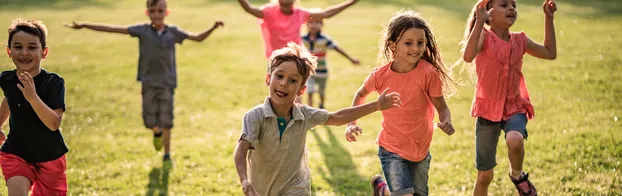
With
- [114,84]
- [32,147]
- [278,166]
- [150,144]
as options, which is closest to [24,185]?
[32,147]

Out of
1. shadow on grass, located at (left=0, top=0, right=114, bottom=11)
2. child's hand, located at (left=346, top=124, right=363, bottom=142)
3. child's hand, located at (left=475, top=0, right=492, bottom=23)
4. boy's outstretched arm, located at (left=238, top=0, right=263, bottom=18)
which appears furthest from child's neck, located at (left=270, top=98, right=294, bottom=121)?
shadow on grass, located at (left=0, top=0, right=114, bottom=11)

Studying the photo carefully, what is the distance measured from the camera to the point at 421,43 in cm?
589

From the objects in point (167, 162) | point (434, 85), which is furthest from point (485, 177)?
point (167, 162)

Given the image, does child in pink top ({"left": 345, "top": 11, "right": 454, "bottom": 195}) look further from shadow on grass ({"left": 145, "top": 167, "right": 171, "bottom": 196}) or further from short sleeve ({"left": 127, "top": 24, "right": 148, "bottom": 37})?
short sleeve ({"left": 127, "top": 24, "right": 148, "bottom": 37})

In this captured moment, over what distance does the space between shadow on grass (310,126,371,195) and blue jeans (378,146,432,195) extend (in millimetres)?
1788

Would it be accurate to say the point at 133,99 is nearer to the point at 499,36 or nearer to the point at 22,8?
the point at 499,36

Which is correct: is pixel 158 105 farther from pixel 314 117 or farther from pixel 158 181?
pixel 314 117

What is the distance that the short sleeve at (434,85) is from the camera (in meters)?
5.81

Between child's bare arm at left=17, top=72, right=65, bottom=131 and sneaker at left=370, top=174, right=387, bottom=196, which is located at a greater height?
child's bare arm at left=17, top=72, right=65, bottom=131

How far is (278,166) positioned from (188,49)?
15.6m

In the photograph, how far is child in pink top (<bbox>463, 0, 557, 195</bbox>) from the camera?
244 inches

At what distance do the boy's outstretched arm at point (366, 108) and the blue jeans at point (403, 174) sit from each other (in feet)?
2.47

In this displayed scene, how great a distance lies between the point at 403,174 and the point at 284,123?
1.11m

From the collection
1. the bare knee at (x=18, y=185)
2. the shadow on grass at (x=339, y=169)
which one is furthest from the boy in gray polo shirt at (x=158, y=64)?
the bare knee at (x=18, y=185)
